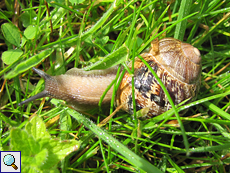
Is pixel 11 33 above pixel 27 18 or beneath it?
beneath

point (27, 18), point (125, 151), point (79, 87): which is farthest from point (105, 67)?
point (27, 18)

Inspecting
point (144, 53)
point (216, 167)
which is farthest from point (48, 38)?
point (216, 167)

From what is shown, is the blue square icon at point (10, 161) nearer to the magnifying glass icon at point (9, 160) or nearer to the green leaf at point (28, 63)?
the magnifying glass icon at point (9, 160)

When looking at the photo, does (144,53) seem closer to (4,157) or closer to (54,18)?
(54,18)

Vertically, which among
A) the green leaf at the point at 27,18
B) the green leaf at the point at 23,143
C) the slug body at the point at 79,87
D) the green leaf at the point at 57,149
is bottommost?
the green leaf at the point at 57,149

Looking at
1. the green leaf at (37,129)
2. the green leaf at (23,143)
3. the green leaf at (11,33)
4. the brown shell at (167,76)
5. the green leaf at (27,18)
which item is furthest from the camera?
the green leaf at (27,18)

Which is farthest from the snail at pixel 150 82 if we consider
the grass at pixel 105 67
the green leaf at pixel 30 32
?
the green leaf at pixel 30 32

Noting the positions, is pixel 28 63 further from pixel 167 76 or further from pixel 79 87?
pixel 167 76
